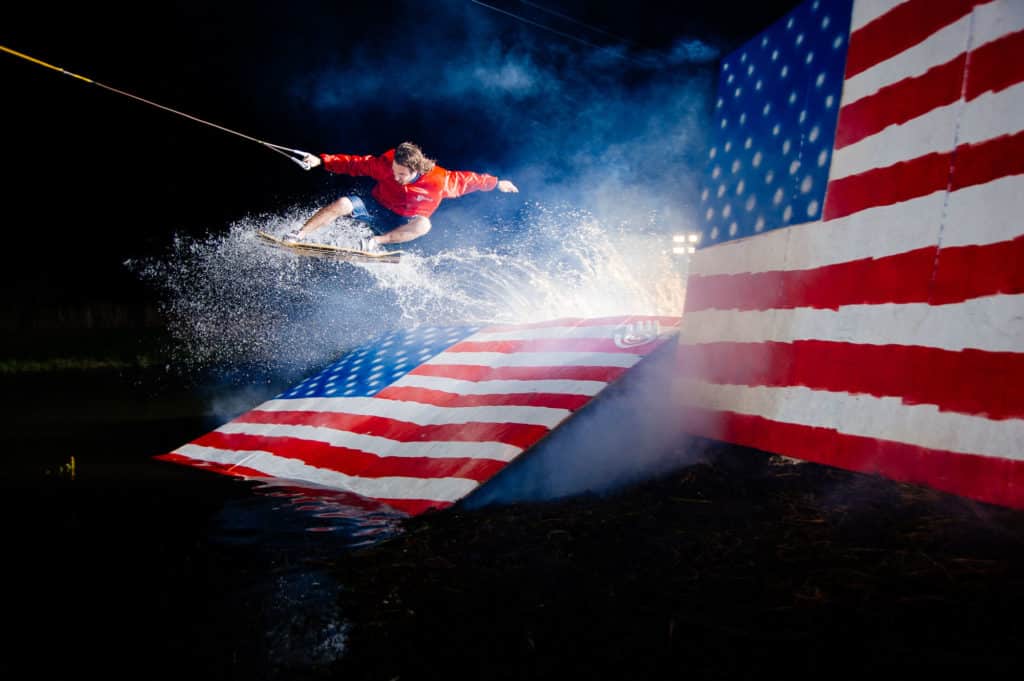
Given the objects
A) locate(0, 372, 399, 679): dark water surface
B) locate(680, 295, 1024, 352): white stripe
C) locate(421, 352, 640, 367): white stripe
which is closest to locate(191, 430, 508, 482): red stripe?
locate(0, 372, 399, 679): dark water surface

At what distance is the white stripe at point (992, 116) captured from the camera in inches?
89.4

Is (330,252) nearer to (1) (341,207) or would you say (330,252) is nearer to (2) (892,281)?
(1) (341,207)

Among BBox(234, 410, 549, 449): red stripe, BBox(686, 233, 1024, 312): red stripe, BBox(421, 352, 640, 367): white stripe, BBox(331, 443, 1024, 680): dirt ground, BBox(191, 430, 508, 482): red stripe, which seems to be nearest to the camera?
BBox(331, 443, 1024, 680): dirt ground

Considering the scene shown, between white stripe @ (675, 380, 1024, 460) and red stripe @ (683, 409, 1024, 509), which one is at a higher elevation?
white stripe @ (675, 380, 1024, 460)

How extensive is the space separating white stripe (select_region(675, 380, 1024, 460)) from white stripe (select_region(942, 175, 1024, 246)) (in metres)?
0.74

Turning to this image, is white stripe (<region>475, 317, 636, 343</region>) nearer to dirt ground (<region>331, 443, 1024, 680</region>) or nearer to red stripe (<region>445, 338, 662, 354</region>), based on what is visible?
red stripe (<region>445, 338, 662, 354</region>)

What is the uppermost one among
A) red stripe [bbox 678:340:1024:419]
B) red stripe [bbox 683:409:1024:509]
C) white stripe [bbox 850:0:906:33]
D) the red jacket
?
the red jacket

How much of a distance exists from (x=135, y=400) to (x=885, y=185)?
13.1m

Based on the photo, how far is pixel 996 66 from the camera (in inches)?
93.5

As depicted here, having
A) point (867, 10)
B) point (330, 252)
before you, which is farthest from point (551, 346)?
point (330, 252)

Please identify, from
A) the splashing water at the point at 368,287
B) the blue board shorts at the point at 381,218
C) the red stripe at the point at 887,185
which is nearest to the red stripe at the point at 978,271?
the red stripe at the point at 887,185

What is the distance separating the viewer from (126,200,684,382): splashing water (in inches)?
341

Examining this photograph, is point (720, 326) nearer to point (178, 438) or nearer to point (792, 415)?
point (792, 415)

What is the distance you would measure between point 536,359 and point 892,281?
293 centimetres
